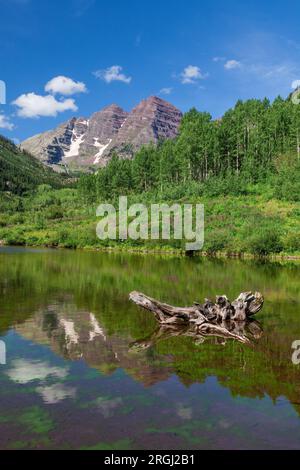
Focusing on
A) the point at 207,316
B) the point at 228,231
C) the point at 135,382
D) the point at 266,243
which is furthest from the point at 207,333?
the point at 228,231

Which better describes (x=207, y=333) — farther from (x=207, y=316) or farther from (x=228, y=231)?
(x=228, y=231)

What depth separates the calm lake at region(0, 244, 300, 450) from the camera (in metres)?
10.7

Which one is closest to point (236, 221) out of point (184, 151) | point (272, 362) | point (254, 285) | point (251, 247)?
point (251, 247)

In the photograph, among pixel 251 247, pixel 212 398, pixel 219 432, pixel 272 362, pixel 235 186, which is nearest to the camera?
pixel 219 432

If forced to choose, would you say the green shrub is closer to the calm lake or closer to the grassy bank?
the grassy bank

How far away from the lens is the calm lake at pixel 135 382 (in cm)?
1070

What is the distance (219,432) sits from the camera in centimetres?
1084

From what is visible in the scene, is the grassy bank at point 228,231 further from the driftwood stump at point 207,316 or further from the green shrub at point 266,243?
the driftwood stump at point 207,316

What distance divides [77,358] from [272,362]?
712cm

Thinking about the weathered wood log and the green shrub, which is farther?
the green shrub

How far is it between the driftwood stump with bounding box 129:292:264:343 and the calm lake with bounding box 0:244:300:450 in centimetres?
92

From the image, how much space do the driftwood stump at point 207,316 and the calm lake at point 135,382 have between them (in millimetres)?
916

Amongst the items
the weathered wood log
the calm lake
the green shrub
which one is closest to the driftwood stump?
the weathered wood log

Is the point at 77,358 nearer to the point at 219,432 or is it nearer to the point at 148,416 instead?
the point at 148,416
